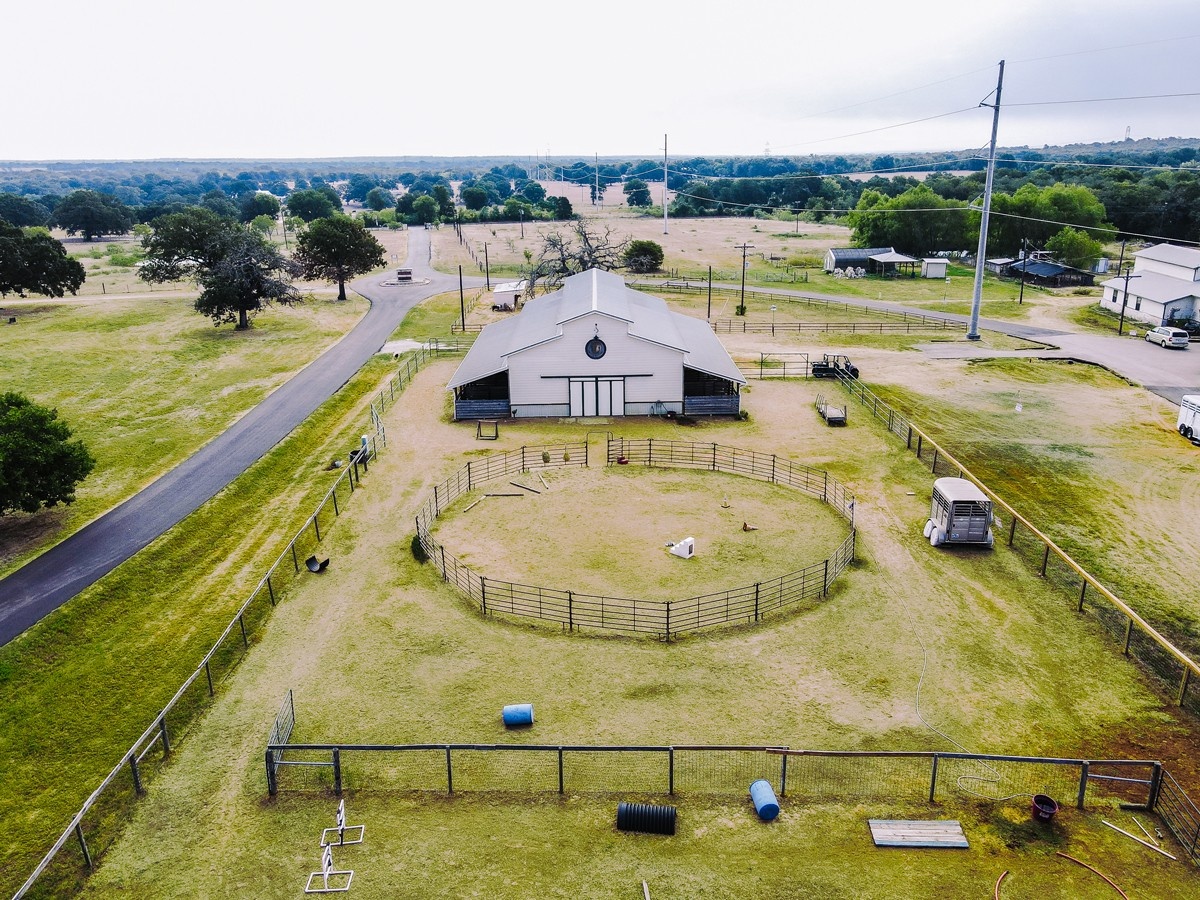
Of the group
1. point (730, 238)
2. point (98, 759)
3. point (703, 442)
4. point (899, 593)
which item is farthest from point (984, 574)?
point (730, 238)

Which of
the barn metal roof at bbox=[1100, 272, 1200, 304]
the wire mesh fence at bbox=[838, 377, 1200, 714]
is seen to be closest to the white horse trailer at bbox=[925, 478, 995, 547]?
the wire mesh fence at bbox=[838, 377, 1200, 714]

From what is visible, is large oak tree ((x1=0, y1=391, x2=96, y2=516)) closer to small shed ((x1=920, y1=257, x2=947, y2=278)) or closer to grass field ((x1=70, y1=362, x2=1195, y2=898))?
grass field ((x1=70, y1=362, x2=1195, y2=898))

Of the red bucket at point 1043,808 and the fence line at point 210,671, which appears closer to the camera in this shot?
the fence line at point 210,671

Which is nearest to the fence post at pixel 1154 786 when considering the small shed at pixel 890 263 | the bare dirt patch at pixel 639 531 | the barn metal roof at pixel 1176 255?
the bare dirt patch at pixel 639 531

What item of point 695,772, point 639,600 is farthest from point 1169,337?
point 695,772

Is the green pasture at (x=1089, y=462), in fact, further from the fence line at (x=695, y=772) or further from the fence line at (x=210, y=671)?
the fence line at (x=210, y=671)
